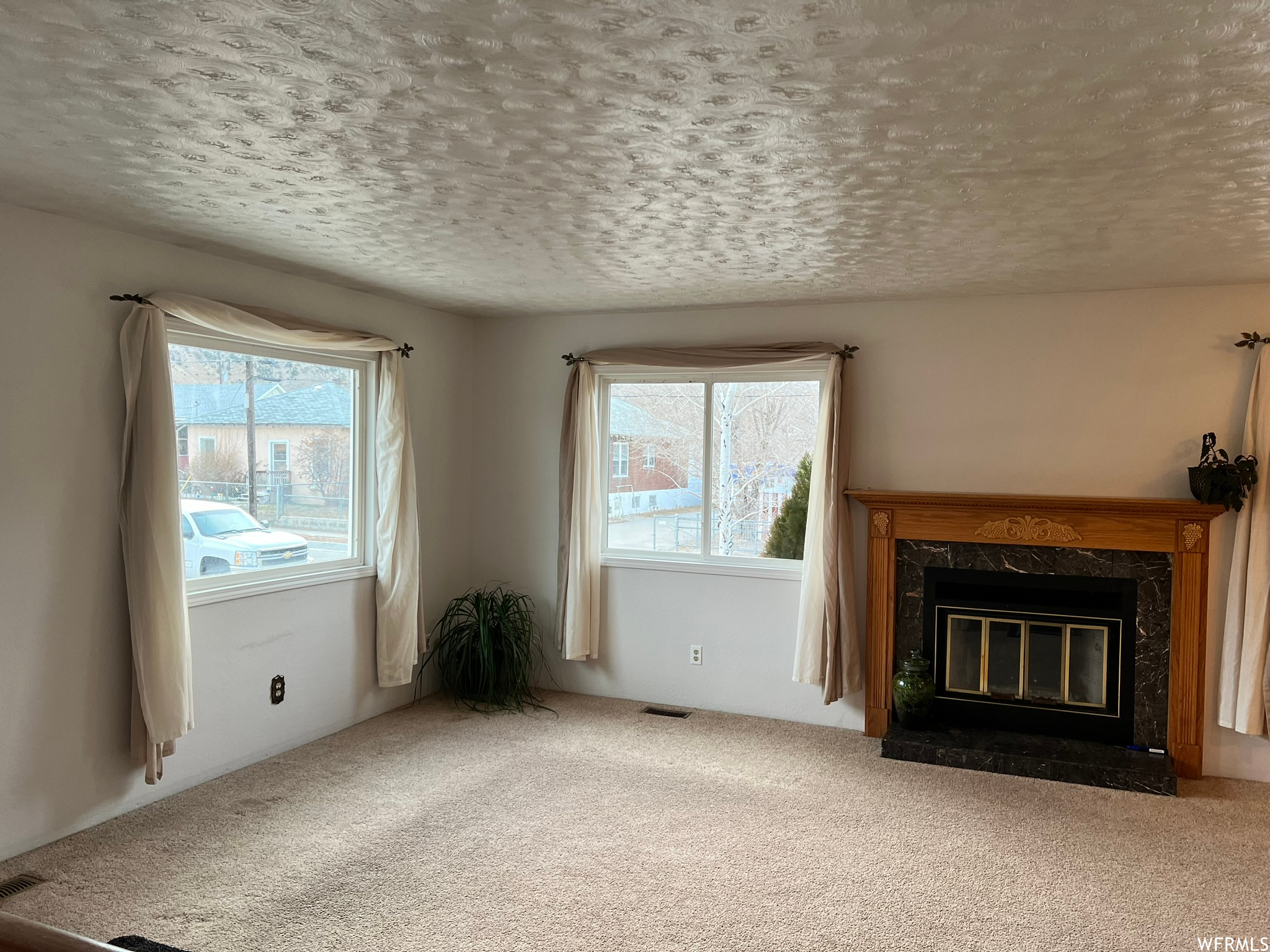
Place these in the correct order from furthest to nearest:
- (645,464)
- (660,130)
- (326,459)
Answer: (645,464) < (326,459) < (660,130)

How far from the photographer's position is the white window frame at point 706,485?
5.07m

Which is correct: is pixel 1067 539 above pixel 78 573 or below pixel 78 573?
above

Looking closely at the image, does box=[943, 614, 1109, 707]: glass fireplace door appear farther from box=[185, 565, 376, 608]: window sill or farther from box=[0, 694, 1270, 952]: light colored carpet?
box=[185, 565, 376, 608]: window sill

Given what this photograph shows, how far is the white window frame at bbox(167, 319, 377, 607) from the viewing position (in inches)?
155

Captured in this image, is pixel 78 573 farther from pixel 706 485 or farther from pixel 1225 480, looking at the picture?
pixel 1225 480

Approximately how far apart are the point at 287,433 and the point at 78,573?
1262mm

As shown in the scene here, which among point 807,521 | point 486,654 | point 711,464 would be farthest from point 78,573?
point 807,521

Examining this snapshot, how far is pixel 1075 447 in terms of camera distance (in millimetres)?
4492

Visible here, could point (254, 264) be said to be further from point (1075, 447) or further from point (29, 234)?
point (1075, 447)

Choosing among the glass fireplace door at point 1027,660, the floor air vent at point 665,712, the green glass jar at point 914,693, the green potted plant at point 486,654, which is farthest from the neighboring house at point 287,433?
the glass fireplace door at point 1027,660

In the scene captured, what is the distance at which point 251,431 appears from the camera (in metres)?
4.27

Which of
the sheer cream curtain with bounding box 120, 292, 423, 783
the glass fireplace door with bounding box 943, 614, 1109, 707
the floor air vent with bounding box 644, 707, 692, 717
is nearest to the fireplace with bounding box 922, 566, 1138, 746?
the glass fireplace door with bounding box 943, 614, 1109, 707

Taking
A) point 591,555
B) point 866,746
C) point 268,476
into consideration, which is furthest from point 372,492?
point 866,746

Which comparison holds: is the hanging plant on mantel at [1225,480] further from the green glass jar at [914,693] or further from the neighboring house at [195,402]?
the neighboring house at [195,402]
